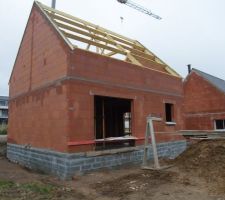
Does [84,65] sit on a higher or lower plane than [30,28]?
lower

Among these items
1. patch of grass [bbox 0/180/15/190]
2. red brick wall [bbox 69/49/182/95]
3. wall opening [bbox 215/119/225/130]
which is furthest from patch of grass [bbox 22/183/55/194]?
wall opening [bbox 215/119/225/130]

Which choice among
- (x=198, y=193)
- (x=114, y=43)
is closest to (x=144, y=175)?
(x=198, y=193)

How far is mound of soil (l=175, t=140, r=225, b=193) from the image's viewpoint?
9847 millimetres

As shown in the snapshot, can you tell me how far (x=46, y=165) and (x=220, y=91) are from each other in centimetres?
2080

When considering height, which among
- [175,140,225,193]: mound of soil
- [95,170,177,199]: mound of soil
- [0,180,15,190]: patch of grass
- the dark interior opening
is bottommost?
[95,170,177,199]: mound of soil

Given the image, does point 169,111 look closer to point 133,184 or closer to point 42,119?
point 42,119

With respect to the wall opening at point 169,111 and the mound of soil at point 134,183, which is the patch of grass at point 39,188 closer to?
the mound of soil at point 134,183

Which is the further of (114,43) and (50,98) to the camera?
(114,43)

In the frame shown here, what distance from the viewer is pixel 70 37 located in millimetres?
12703

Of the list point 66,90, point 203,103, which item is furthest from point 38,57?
point 203,103

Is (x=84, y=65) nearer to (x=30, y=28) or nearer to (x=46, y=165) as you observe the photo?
(x=46, y=165)

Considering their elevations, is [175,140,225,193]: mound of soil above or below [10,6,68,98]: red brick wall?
below

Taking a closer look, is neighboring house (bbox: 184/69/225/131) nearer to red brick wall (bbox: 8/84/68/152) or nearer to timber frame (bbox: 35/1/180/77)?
timber frame (bbox: 35/1/180/77)

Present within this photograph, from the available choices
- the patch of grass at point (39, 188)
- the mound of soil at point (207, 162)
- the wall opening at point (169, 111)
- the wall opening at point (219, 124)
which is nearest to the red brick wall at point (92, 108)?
the wall opening at point (169, 111)
